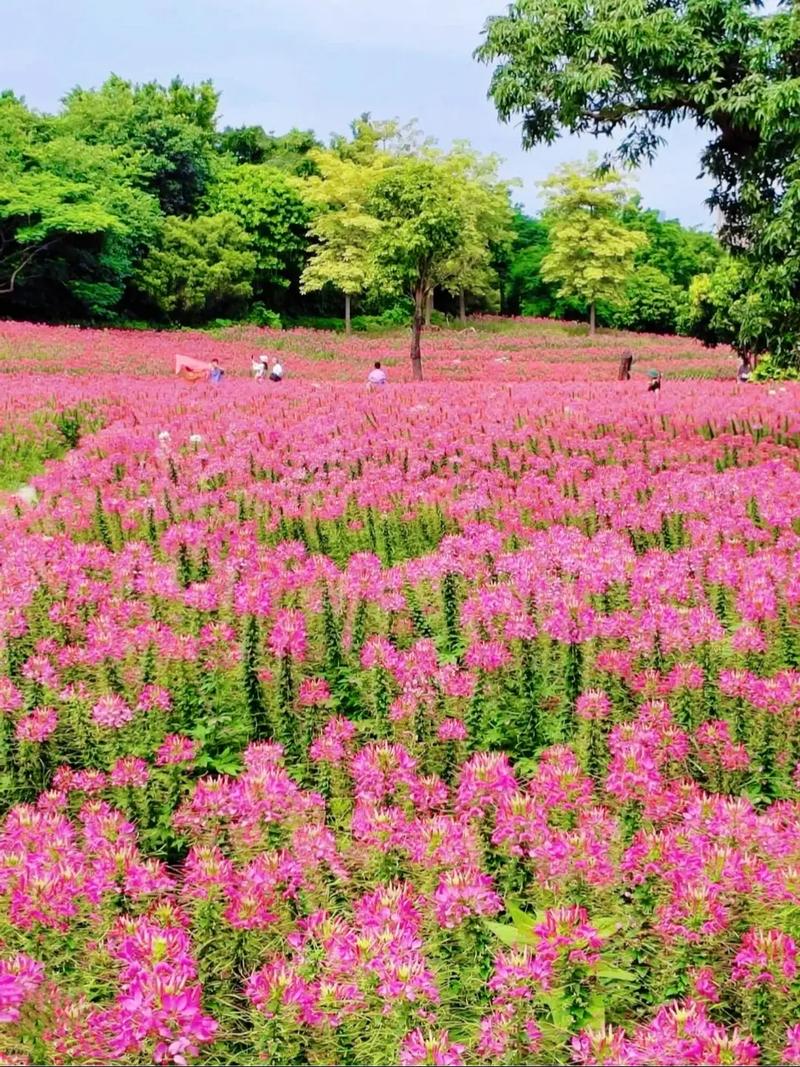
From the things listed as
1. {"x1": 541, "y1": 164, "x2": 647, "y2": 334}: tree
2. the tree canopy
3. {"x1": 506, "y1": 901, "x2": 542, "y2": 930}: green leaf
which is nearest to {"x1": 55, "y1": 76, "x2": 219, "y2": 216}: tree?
the tree canopy

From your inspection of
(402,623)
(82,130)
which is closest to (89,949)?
(402,623)

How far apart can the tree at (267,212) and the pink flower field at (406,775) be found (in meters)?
47.3

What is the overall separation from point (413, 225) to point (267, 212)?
31.4m

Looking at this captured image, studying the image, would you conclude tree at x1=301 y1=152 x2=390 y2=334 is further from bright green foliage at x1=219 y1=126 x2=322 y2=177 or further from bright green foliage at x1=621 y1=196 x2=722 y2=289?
bright green foliage at x1=621 y1=196 x2=722 y2=289

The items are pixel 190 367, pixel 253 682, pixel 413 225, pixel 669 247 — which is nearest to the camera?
pixel 253 682

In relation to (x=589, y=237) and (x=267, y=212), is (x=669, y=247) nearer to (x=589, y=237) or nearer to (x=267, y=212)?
(x=589, y=237)

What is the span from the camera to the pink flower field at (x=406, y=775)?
7.47 feet

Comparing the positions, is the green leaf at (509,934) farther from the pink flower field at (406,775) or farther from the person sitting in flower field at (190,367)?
the person sitting in flower field at (190,367)

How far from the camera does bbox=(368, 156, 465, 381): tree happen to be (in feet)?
82.2

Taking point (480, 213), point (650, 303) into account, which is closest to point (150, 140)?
point (480, 213)

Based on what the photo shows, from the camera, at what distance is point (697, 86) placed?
1109cm

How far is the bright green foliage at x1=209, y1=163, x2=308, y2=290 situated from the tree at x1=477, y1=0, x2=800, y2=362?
42.4 metres

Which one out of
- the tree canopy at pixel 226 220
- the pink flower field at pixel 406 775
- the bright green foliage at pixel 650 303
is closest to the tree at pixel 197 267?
the tree canopy at pixel 226 220

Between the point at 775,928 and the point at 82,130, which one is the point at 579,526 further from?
the point at 82,130
